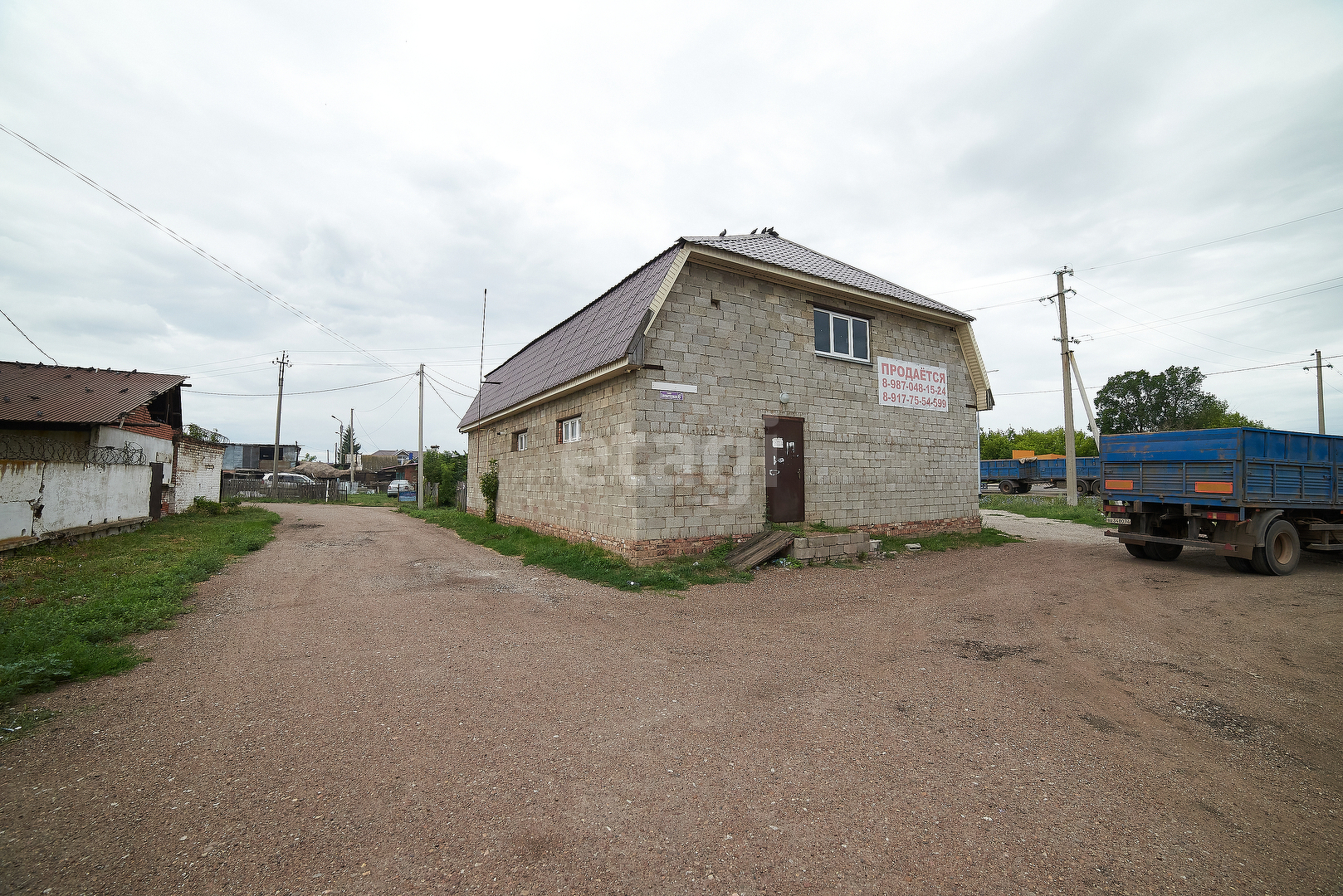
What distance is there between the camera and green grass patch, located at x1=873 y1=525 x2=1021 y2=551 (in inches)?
493

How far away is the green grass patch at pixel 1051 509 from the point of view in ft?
65.4

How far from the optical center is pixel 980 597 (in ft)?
26.5

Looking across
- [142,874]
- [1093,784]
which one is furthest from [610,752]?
[1093,784]

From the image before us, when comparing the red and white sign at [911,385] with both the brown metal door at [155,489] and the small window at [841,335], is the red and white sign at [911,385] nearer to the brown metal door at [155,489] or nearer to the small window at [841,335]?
the small window at [841,335]

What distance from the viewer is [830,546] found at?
1067 cm

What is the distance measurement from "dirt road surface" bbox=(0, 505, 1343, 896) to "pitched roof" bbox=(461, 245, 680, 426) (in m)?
5.42

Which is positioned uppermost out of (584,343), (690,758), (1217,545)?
(584,343)

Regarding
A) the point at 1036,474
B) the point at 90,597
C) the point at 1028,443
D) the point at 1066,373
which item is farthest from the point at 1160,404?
the point at 90,597

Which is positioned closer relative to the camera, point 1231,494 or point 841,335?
point 1231,494

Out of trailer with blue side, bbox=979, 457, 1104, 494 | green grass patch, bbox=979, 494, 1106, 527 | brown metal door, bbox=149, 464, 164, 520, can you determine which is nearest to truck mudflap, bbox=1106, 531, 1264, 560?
green grass patch, bbox=979, 494, 1106, 527

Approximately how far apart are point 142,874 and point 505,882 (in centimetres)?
Answer: 153

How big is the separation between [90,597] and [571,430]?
7.93 m

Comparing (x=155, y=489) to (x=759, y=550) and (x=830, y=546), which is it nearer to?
(x=759, y=550)

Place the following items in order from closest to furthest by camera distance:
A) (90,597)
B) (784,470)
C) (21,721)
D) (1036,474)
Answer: (21,721)
(90,597)
(784,470)
(1036,474)
